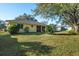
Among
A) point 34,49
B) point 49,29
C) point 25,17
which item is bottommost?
point 34,49

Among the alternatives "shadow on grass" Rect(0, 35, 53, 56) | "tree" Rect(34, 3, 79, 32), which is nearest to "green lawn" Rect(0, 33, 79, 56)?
"shadow on grass" Rect(0, 35, 53, 56)

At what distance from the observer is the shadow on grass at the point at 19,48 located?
15.2ft

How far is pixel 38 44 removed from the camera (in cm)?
466

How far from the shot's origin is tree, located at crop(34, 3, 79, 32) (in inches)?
184

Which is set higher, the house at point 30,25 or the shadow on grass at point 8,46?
the house at point 30,25

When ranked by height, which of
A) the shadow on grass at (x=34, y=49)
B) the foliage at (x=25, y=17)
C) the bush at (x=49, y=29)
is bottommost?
the shadow on grass at (x=34, y=49)

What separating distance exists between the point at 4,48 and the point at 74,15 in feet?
3.76

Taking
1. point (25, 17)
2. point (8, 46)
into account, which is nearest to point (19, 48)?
point (8, 46)

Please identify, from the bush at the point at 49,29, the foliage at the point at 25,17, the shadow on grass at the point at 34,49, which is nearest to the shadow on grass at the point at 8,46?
the shadow on grass at the point at 34,49

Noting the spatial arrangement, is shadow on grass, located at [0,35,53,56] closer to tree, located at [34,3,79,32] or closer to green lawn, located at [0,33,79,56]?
green lawn, located at [0,33,79,56]

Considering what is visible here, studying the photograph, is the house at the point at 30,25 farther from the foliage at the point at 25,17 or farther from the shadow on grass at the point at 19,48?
the shadow on grass at the point at 19,48

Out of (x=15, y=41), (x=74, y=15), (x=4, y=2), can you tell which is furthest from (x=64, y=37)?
(x=4, y=2)

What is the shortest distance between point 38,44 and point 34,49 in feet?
0.32

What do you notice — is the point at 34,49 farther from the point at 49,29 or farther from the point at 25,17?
the point at 25,17
